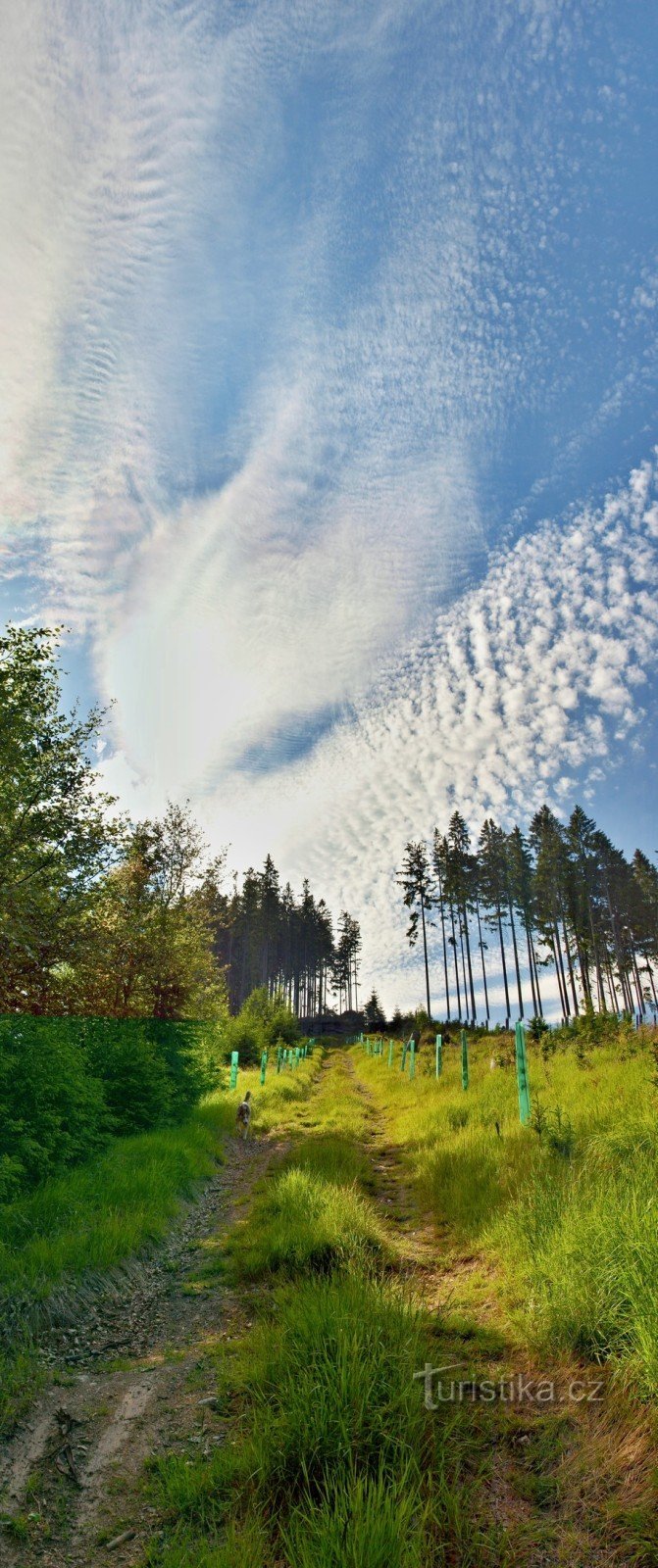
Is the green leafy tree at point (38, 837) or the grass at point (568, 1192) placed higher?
the green leafy tree at point (38, 837)

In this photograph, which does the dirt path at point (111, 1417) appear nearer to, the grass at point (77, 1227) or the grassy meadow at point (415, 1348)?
the grassy meadow at point (415, 1348)

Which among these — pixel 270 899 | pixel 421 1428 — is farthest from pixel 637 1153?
pixel 270 899

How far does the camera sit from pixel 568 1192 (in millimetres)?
5680

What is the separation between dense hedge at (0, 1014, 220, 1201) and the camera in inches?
287

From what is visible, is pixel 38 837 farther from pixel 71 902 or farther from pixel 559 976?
pixel 559 976

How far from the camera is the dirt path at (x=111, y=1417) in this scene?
328 centimetres

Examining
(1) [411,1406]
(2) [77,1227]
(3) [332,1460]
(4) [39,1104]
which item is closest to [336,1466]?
(3) [332,1460]

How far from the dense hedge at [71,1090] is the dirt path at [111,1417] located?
177 cm

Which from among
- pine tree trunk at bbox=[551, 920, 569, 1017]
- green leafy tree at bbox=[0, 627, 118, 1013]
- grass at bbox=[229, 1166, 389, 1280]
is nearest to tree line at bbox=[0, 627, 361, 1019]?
green leafy tree at bbox=[0, 627, 118, 1013]

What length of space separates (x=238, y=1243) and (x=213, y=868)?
650 inches

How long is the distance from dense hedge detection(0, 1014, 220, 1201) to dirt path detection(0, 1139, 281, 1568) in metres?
1.77

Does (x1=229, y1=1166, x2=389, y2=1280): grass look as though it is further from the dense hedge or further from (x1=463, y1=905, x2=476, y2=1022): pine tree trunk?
(x1=463, y1=905, x2=476, y2=1022): pine tree trunk

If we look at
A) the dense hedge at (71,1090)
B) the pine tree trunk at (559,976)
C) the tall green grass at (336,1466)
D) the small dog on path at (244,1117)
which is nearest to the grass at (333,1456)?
the tall green grass at (336,1466)

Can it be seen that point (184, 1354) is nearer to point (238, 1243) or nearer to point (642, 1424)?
point (238, 1243)
